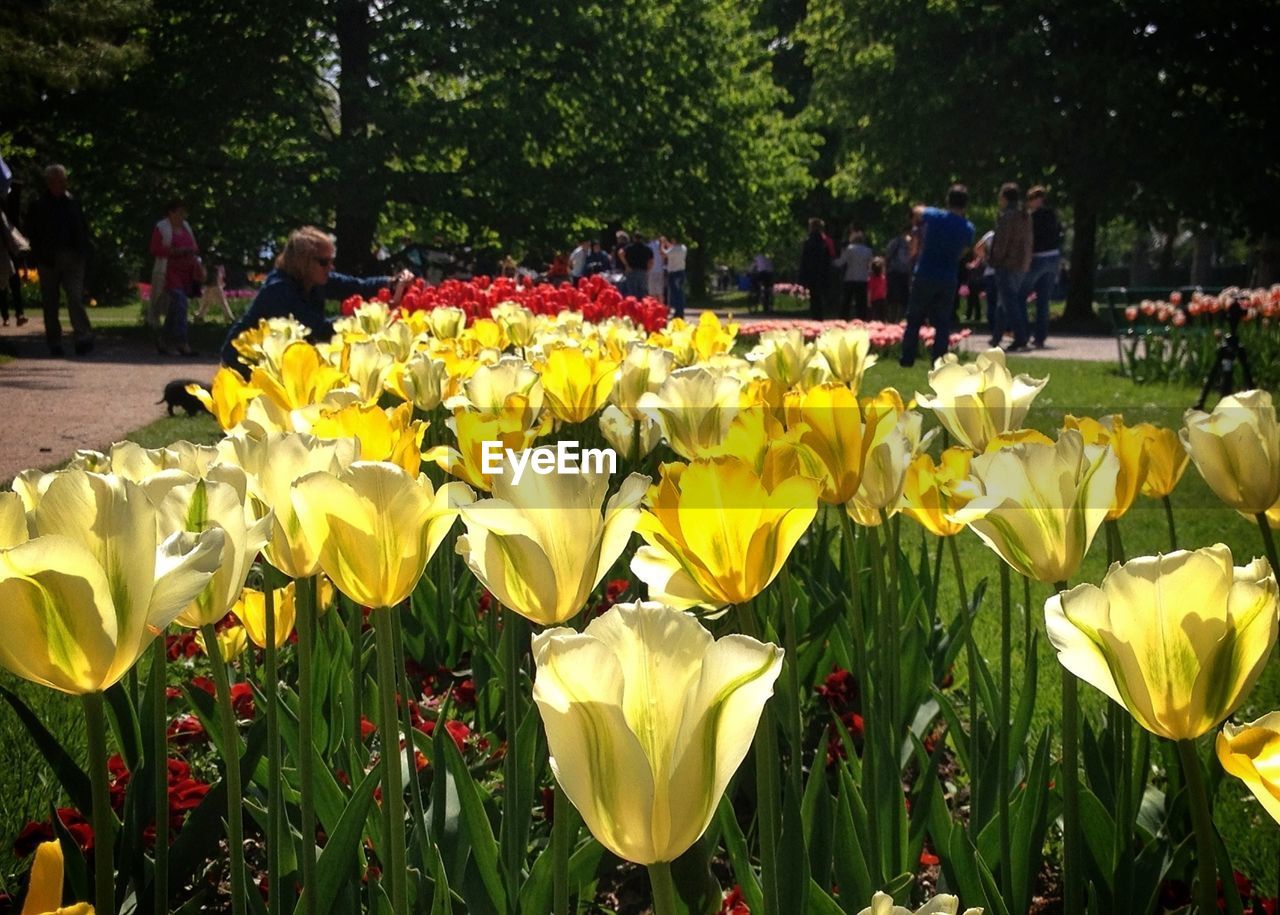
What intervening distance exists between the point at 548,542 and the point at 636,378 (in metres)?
1.51

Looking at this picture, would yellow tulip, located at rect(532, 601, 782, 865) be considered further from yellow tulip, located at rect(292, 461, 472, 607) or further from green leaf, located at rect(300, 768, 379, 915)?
green leaf, located at rect(300, 768, 379, 915)

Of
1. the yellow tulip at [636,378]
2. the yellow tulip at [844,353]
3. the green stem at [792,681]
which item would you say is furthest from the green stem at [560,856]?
the yellow tulip at [844,353]

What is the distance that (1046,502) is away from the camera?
4.06 feet

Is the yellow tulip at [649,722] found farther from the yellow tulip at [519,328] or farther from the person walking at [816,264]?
the person walking at [816,264]

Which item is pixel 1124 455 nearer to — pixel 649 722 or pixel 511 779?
pixel 511 779

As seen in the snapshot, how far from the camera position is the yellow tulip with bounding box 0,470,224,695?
0.85 meters

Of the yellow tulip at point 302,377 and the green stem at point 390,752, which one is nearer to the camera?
the green stem at point 390,752

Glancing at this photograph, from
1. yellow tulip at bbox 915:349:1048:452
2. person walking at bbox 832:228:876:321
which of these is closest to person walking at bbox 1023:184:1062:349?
person walking at bbox 832:228:876:321

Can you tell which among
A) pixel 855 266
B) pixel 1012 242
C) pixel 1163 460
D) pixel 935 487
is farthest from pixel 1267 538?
pixel 855 266

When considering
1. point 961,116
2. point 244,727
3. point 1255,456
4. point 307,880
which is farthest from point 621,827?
point 961,116

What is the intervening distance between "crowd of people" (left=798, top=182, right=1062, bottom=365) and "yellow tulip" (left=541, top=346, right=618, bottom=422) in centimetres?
967

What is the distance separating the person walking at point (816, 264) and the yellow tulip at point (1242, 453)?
19500mm

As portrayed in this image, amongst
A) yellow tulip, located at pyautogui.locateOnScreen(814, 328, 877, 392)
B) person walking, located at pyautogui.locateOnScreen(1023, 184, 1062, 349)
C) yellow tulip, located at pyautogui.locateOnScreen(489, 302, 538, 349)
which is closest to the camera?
yellow tulip, located at pyautogui.locateOnScreen(814, 328, 877, 392)

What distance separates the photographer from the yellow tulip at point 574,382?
7.88 feet
